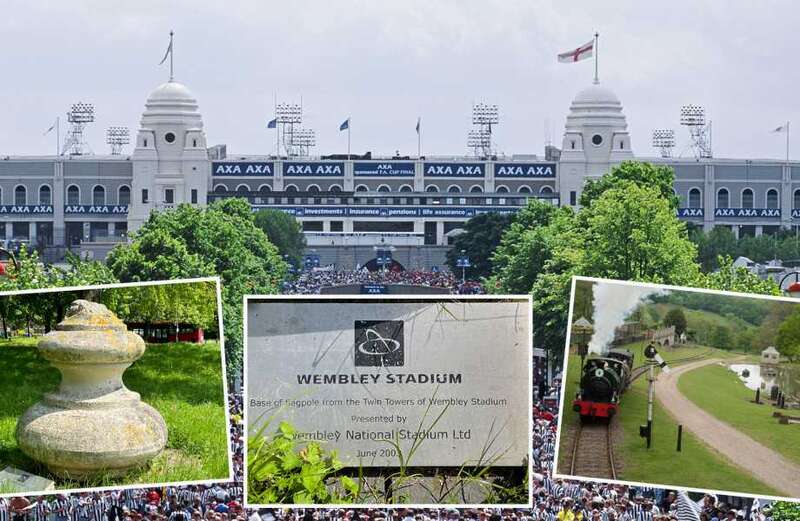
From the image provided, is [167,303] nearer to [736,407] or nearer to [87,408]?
[87,408]

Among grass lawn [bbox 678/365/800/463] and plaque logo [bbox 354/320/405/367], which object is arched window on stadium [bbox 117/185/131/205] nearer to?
grass lawn [bbox 678/365/800/463]

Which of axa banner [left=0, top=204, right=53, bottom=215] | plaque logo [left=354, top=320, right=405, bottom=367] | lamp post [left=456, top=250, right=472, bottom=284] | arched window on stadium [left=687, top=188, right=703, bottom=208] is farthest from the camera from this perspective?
arched window on stadium [left=687, top=188, right=703, bottom=208]

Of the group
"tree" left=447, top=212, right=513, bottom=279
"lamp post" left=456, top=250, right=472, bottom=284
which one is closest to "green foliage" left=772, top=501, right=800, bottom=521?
"lamp post" left=456, top=250, right=472, bottom=284

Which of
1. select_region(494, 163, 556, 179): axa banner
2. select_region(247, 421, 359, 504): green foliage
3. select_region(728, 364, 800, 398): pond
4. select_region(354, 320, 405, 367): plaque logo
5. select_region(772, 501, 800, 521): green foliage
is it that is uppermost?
select_region(494, 163, 556, 179): axa banner

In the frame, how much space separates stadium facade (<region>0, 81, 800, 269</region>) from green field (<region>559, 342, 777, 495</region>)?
121724 mm

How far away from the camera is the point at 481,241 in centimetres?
11038

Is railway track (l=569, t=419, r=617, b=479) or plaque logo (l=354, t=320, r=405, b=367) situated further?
railway track (l=569, t=419, r=617, b=479)

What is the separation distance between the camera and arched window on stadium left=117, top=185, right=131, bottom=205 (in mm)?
141250

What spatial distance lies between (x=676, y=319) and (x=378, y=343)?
2180mm

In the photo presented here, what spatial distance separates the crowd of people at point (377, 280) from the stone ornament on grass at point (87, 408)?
76693 millimetres

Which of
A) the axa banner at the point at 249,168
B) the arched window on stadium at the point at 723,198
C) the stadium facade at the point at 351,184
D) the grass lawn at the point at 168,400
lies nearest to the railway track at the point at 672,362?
the grass lawn at the point at 168,400

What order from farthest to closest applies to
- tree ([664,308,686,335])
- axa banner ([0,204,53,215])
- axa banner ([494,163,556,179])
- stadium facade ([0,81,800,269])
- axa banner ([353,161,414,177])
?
axa banner ([353,161,414,177]) → axa banner ([494,163,556,179]) → axa banner ([0,204,53,215]) → stadium facade ([0,81,800,269]) → tree ([664,308,686,335])

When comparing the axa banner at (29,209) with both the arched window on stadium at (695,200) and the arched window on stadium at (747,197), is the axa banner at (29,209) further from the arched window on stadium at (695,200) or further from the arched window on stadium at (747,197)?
the arched window on stadium at (747,197)

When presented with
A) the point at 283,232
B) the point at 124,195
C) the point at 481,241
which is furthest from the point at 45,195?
the point at 481,241
